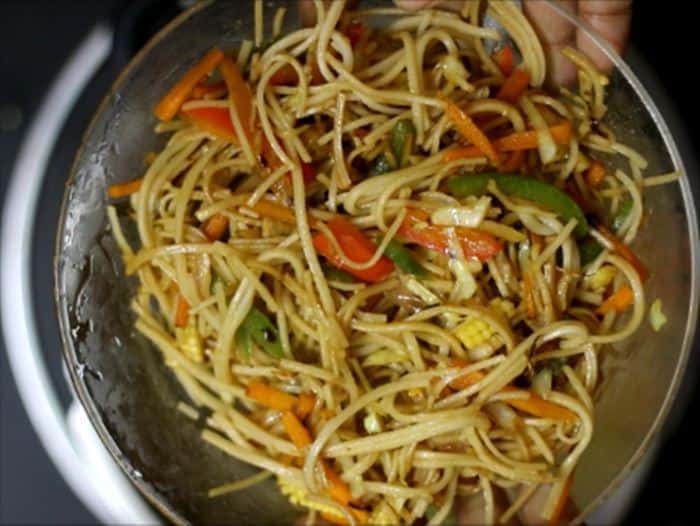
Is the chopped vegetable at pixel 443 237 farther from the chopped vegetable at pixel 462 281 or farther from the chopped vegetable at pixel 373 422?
the chopped vegetable at pixel 373 422

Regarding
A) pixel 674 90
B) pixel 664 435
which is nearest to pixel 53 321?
pixel 664 435

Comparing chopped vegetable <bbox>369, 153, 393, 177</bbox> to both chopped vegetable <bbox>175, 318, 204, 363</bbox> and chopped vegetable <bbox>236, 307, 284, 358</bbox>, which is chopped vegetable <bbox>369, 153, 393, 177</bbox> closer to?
chopped vegetable <bbox>236, 307, 284, 358</bbox>

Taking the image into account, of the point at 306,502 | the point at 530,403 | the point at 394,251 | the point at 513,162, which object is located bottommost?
the point at 306,502

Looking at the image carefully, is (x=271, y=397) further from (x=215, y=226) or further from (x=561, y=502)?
(x=561, y=502)

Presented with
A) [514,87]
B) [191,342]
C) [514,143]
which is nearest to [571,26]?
[514,87]

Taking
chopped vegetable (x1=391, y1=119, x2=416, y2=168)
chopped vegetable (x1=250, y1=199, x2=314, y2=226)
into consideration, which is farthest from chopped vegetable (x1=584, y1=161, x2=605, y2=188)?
chopped vegetable (x1=250, y1=199, x2=314, y2=226)

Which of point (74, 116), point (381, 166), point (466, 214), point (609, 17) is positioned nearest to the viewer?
point (466, 214)

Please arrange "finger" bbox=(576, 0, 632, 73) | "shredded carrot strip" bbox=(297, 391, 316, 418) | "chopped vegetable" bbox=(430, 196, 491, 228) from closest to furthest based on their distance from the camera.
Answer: "chopped vegetable" bbox=(430, 196, 491, 228) < "shredded carrot strip" bbox=(297, 391, 316, 418) < "finger" bbox=(576, 0, 632, 73)
